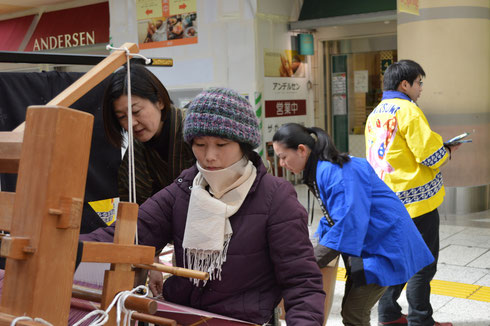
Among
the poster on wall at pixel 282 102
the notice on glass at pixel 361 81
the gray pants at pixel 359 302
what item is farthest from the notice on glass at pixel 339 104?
the gray pants at pixel 359 302

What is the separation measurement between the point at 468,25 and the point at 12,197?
7729mm

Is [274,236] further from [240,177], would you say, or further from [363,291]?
[363,291]

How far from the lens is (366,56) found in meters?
11.5

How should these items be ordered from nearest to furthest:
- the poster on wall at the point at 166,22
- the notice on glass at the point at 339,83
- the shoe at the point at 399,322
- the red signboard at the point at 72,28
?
the shoe at the point at 399,322, the poster on wall at the point at 166,22, the notice on glass at the point at 339,83, the red signboard at the point at 72,28

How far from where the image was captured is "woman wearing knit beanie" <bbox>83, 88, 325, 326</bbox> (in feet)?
5.49

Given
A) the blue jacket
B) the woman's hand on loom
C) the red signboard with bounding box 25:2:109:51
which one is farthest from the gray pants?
the red signboard with bounding box 25:2:109:51

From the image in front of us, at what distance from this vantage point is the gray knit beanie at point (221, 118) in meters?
1.67

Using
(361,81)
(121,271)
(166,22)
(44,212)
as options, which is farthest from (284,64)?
(44,212)

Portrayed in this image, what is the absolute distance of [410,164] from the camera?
4.16 m

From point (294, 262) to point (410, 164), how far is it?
2.71m

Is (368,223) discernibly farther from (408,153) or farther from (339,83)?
(339,83)

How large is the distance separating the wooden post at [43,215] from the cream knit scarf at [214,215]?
0.65 meters

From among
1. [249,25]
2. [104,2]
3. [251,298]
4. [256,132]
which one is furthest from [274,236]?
[104,2]

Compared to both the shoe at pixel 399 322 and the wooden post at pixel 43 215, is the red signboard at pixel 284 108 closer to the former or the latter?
the shoe at pixel 399 322
